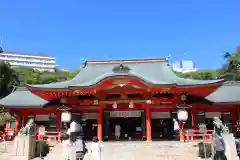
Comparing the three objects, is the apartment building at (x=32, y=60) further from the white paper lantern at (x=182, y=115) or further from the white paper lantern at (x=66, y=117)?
the white paper lantern at (x=182, y=115)

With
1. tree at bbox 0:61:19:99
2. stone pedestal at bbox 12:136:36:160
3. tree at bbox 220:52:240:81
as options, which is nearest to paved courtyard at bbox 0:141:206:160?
stone pedestal at bbox 12:136:36:160

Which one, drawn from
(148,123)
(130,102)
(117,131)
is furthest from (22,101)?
(148,123)

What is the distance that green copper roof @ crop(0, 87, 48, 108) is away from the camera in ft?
73.3

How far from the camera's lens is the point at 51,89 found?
62.1ft

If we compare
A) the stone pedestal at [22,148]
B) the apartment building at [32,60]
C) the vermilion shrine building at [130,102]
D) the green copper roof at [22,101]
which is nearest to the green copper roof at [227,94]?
the vermilion shrine building at [130,102]

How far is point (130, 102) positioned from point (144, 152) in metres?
5.58

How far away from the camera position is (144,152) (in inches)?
585

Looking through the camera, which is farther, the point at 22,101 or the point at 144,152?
the point at 22,101

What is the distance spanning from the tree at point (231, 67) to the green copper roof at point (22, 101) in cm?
2711

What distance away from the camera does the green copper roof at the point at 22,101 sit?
2234cm

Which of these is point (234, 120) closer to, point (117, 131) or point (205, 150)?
point (117, 131)

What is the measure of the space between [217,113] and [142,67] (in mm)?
8117

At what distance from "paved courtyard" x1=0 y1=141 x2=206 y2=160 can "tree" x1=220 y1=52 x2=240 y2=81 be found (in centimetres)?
2619

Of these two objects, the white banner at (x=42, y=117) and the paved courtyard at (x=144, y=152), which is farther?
the white banner at (x=42, y=117)
